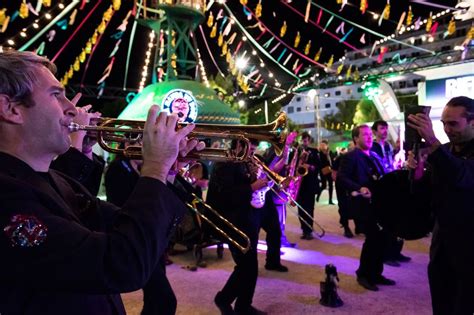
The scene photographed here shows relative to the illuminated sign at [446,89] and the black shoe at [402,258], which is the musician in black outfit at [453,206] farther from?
the illuminated sign at [446,89]

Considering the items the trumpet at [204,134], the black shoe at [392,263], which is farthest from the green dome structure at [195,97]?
the trumpet at [204,134]

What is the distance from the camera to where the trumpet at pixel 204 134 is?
78.4 inches

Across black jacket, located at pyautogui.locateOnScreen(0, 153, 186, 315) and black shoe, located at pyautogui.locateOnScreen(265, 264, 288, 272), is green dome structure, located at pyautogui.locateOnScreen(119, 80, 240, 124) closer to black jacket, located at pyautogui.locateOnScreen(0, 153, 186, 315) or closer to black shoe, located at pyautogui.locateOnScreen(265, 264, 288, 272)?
black shoe, located at pyautogui.locateOnScreen(265, 264, 288, 272)

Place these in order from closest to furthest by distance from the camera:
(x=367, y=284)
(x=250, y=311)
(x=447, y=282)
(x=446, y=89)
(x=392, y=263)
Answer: (x=447, y=282) < (x=250, y=311) < (x=367, y=284) < (x=392, y=263) < (x=446, y=89)

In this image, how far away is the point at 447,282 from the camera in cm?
305

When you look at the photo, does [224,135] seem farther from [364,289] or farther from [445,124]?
[364,289]

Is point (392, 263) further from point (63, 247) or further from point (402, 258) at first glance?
point (63, 247)

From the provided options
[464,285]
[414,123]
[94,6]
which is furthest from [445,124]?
[94,6]

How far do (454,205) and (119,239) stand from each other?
2759 mm

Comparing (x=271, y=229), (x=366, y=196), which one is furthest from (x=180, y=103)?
(x=366, y=196)

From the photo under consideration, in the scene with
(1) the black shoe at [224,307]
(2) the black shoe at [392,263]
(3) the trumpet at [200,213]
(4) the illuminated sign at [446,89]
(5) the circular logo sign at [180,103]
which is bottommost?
(2) the black shoe at [392,263]

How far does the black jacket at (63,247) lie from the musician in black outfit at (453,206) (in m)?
2.30

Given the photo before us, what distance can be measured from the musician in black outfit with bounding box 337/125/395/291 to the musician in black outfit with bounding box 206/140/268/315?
1.92m

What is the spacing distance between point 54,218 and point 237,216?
296 centimetres
